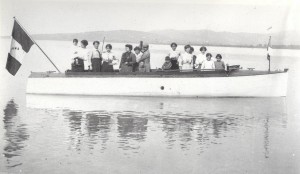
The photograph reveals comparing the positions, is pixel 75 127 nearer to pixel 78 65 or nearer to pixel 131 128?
pixel 131 128

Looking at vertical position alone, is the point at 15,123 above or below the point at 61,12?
below

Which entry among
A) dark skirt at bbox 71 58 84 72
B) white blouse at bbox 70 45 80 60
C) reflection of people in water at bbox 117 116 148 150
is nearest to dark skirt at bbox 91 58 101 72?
dark skirt at bbox 71 58 84 72

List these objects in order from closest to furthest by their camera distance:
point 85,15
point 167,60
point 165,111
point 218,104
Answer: point 85,15 < point 165,111 < point 218,104 < point 167,60

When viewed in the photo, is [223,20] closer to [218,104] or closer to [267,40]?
[267,40]

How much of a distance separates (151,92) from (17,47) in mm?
2462

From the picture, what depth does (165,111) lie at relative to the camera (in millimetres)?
7340

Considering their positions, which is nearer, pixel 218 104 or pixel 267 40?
pixel 267 40

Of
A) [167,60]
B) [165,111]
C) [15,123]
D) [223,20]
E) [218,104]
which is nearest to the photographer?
[223,20]

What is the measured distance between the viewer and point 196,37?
6664 mm

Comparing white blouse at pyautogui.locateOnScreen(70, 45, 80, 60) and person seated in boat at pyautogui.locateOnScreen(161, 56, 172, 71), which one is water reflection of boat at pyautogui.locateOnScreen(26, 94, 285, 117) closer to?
person seated in boat at pyautogui.locateOnScreen(161, 56, 172, 71)

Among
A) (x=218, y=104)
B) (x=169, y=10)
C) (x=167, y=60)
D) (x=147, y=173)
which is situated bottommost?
(x=147, y=173)

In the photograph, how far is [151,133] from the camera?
19.4 ft

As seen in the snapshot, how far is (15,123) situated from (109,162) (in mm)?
2065

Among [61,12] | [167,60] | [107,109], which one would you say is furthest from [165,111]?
[61,12]
